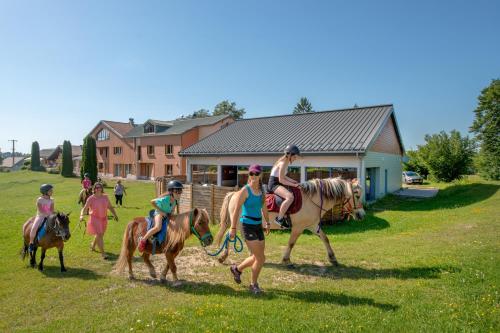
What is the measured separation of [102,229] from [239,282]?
4.89 meters

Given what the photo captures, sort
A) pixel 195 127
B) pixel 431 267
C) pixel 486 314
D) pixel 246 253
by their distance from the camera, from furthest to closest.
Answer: pixel 195 127 < pixel 246 253 < pixel 431 267 < pixel 486 314

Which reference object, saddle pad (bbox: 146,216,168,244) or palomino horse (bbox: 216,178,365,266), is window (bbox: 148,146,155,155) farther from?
saddle pad (bbox: 146,216,168,244)

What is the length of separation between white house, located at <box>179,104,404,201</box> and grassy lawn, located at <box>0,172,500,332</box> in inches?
308

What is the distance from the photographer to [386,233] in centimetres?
1152

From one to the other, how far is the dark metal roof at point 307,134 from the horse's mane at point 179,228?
1205cm

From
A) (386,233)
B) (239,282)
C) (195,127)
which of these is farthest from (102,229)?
(195,127)

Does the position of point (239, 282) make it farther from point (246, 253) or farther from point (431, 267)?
point (431, 267)

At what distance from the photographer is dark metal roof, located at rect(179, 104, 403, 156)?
17480 millimetres

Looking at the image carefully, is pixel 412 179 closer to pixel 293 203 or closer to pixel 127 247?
pixel 293 203

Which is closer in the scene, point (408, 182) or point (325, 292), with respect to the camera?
point (325, 292)

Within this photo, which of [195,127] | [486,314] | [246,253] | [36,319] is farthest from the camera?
[195,127]

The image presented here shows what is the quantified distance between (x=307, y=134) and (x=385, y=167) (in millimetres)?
5794

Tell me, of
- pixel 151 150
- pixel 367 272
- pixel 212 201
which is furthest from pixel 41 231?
pixel 151 150

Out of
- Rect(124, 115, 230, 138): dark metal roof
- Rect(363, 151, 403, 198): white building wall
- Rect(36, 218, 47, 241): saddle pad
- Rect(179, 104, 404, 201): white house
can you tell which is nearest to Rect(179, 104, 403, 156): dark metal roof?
Rect(179, 104, 404, 201): white house
